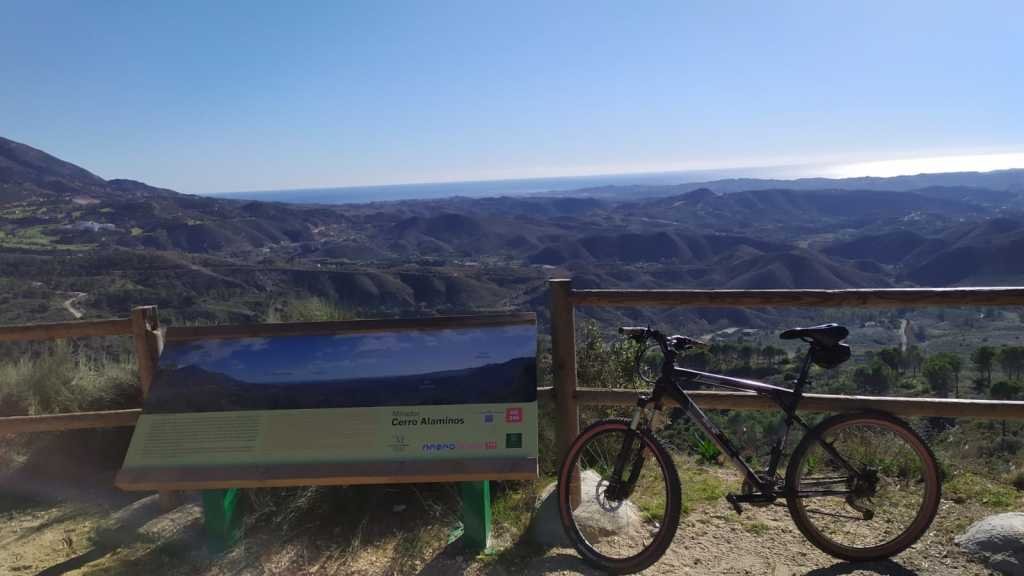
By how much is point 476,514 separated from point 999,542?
267 centimetres

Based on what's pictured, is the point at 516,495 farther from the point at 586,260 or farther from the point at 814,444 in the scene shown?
the point at 586,260

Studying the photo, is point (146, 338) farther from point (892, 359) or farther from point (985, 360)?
point (985, 360)

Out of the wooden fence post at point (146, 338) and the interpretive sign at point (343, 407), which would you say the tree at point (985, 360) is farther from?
the wooden fence post at point (146, 338)

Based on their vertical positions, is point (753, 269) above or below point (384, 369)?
below

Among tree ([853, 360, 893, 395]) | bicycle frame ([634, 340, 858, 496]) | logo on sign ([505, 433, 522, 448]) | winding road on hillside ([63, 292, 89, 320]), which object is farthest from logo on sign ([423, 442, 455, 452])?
winding road on hillside ([63, 292, 89, 320])

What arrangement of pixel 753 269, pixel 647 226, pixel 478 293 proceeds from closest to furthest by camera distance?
1. pixel 478 293
2. pixel 753 269
3. pixel 647 226

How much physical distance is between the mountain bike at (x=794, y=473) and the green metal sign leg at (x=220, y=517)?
1859mm

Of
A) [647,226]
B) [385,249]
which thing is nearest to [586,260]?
[385,249]

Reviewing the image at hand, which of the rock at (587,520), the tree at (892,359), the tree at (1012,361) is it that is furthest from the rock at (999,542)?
the tree at (1012,361)

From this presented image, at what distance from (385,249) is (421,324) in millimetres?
66320

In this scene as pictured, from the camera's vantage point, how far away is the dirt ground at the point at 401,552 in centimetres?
347

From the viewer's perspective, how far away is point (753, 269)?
58094 millimetres

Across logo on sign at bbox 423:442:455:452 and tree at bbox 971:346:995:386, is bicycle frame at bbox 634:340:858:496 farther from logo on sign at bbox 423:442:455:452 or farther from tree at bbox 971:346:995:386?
tree at bbox 971:346:995:386

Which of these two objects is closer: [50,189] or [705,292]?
[705,292]
